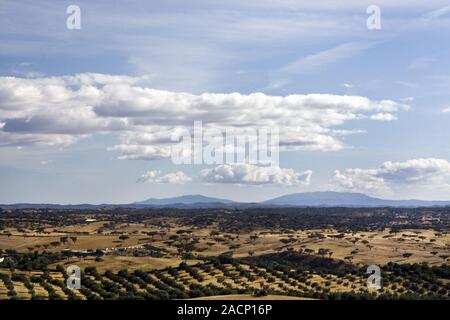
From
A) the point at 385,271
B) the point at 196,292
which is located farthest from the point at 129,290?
the point at 385,271

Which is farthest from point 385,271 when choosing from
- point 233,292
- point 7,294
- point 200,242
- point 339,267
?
point 200,242

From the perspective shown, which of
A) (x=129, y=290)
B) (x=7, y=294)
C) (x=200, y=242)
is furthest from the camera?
(x=200, y=242)
